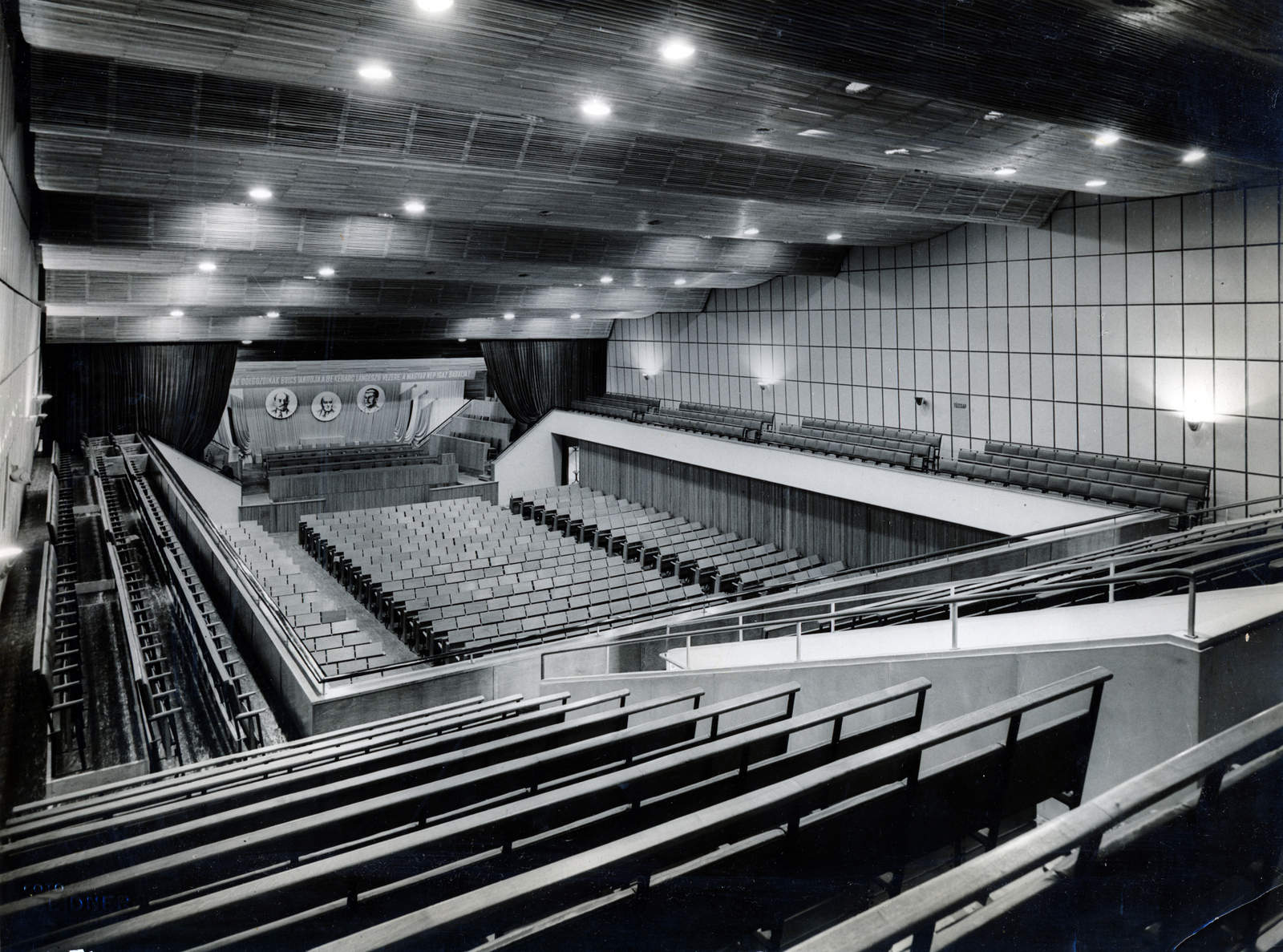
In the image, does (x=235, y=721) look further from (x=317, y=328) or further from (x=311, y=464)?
(x=311, y=464)

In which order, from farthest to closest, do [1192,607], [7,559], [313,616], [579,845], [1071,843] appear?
[313,616]
[7,559]
[1192,607]
[579,845]
[1071,843]

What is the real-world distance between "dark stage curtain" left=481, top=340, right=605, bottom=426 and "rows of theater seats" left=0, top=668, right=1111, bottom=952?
2364 cm

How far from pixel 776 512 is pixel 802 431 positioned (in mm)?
1882

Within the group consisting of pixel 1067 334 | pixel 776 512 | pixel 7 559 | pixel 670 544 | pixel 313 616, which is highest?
pixel 1067 334

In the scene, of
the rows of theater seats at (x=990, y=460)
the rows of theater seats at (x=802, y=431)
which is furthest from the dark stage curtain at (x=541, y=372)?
the rows of theater seats at (x=990, y=460)

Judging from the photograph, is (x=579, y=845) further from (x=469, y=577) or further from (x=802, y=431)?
(x=802, y=431)

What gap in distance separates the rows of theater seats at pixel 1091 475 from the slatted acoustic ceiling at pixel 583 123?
404cm

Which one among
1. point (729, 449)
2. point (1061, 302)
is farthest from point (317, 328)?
point (1061, 302)

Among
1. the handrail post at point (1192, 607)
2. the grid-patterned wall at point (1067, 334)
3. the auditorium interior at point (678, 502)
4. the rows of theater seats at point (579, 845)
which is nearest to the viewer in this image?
the rows of theater seats at point (579, 845)

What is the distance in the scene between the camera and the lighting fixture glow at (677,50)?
5.93m

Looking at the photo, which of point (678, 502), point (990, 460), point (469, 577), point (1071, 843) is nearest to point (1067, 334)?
point (990, 460)

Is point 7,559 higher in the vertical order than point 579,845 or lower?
higher

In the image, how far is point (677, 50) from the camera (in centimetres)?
606

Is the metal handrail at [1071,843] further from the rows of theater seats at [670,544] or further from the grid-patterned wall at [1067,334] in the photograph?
the grid-patterned wall at [1067,334]
